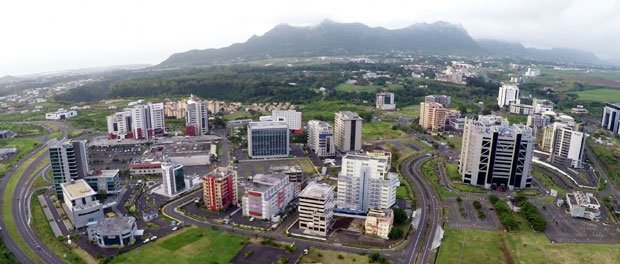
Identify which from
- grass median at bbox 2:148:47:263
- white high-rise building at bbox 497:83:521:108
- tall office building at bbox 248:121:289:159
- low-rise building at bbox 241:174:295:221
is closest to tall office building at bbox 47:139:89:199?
grass median at bbox 2:148:47:263

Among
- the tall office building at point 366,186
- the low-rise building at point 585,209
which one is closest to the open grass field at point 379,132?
the tall office building at point 366,186

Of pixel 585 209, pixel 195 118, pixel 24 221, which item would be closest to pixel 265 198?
pixel 24 221

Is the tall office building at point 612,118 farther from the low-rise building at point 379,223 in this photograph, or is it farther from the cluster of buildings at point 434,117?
the low-rise building at point 379,223

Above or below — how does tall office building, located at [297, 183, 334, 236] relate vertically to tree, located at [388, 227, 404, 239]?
above

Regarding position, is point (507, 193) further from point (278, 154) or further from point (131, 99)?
point (131, 99)

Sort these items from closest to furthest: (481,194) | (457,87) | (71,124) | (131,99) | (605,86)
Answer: (481,194) < (71,124) < (131,99) < (457,87) < (605,86)

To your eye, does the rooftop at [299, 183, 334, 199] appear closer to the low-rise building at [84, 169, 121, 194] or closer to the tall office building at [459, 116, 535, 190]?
the tall office building at [459, 116, 535, 190]

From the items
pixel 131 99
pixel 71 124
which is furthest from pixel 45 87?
pixel 71 124
